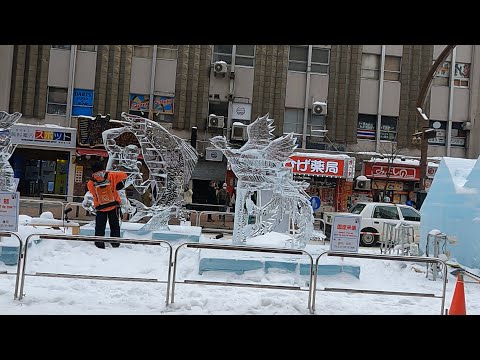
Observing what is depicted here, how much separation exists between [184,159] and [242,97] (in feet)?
47.6

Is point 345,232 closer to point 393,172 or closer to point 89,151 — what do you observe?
point 89,151

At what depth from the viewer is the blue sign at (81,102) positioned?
2520 centimetres

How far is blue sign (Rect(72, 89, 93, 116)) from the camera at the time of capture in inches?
992

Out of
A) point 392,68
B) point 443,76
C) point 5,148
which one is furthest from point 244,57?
point 5,148

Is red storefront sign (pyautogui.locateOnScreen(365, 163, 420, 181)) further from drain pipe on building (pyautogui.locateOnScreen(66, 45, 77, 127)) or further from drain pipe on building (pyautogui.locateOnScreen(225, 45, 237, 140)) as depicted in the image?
drain pipe on building (pyautogui.locateOnScreen(66, 45, 77, 127))

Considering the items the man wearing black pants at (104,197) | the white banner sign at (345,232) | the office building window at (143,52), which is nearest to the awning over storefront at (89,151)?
the office building window at (143,52)

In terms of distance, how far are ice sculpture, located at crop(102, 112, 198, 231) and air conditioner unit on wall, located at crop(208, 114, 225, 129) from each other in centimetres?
1286

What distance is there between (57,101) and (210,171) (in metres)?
8.40

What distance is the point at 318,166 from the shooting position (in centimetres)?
2344

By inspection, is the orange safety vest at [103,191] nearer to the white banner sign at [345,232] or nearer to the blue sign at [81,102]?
the white banner sign at [345,232]

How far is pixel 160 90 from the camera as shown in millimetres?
25672

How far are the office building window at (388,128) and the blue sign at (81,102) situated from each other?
15.1 m

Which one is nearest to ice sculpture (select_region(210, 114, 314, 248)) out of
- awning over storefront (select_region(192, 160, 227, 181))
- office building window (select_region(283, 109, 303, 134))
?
awning over storefront (select_region(192, 160, 227, 181))
